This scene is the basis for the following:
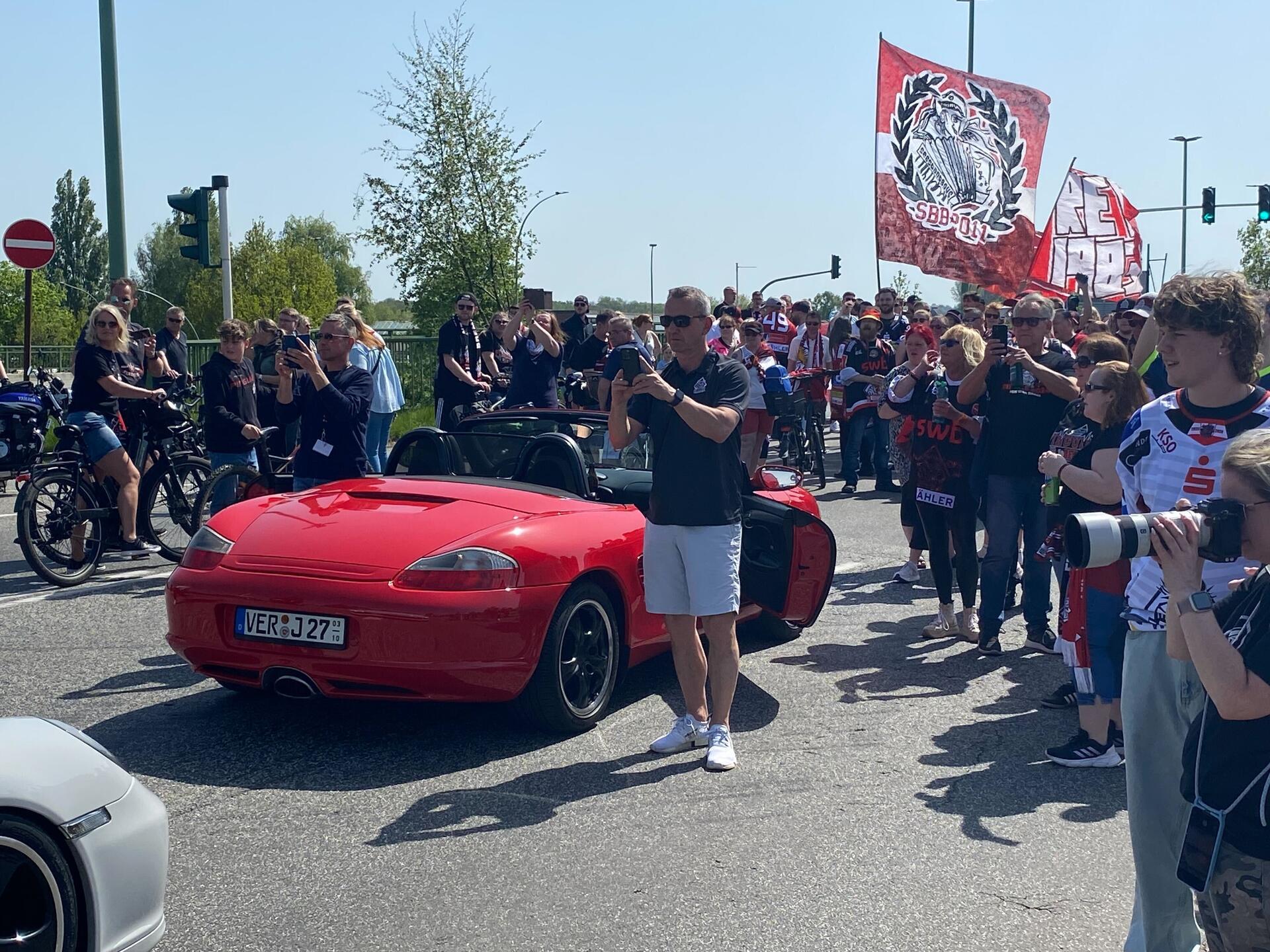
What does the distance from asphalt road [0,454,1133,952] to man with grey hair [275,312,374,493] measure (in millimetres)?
1331

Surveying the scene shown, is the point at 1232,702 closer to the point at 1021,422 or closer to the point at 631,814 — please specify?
the point at 631,814

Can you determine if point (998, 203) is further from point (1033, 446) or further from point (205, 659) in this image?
point (205, 659)

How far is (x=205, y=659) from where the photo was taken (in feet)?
19.3

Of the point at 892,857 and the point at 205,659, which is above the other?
the point at 205,659

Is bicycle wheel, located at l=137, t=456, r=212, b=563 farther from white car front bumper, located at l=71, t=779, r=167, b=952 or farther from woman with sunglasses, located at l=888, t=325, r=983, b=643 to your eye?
white car front bumper, located at l=71, t=779, r=167, b=952

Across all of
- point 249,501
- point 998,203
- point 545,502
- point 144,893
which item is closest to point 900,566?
point 545,502

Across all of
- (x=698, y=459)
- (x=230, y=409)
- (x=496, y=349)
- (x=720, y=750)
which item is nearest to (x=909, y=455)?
(x=698, y=459)

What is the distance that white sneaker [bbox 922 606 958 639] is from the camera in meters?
8.13

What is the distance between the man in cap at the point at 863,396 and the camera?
15391 mm

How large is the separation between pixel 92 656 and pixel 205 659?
1825 mm

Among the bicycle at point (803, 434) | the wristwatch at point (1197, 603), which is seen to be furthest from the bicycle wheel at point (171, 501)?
the wristwatch at point (1197, 603)

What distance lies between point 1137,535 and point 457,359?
12503mm

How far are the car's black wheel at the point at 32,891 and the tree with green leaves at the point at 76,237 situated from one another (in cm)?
10001

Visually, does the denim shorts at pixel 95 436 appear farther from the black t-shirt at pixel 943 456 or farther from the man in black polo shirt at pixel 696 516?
the black t-shirt at pixel 943 456
